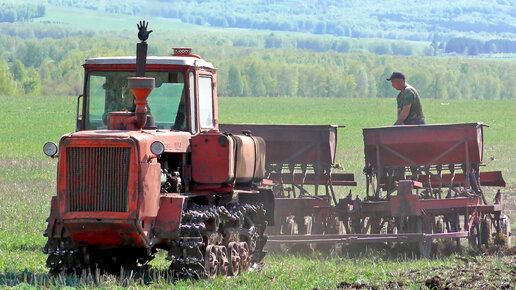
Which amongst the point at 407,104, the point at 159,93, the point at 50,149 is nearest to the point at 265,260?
the point at 159,93

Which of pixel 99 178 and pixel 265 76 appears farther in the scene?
pixel 265 76

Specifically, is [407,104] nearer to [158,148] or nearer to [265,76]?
[158,148]

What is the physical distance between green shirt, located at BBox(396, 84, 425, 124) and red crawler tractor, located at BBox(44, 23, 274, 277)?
4.71m

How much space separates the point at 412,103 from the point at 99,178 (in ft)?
26.2

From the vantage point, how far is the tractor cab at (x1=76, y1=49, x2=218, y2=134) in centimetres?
1242

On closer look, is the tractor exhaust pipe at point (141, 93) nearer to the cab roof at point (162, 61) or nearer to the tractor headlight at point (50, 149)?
the cab roof at point (162, 61)

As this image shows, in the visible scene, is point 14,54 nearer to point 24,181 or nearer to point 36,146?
point 36,146

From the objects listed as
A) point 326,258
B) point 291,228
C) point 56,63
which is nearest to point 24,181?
point 291,228

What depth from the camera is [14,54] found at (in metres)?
182

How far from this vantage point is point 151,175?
11.3 metres

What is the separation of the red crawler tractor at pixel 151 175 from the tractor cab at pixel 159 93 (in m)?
0.01

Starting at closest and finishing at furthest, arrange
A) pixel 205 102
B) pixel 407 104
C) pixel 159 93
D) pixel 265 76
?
pixel 159 93
pixel 205 102
pixel 407 104
pixel 265 76

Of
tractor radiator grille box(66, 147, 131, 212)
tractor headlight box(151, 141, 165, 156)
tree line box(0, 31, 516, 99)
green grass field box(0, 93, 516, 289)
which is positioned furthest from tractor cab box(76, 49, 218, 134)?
tree line box(0, 31, 516, 99)

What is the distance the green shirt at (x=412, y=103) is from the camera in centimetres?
1772
